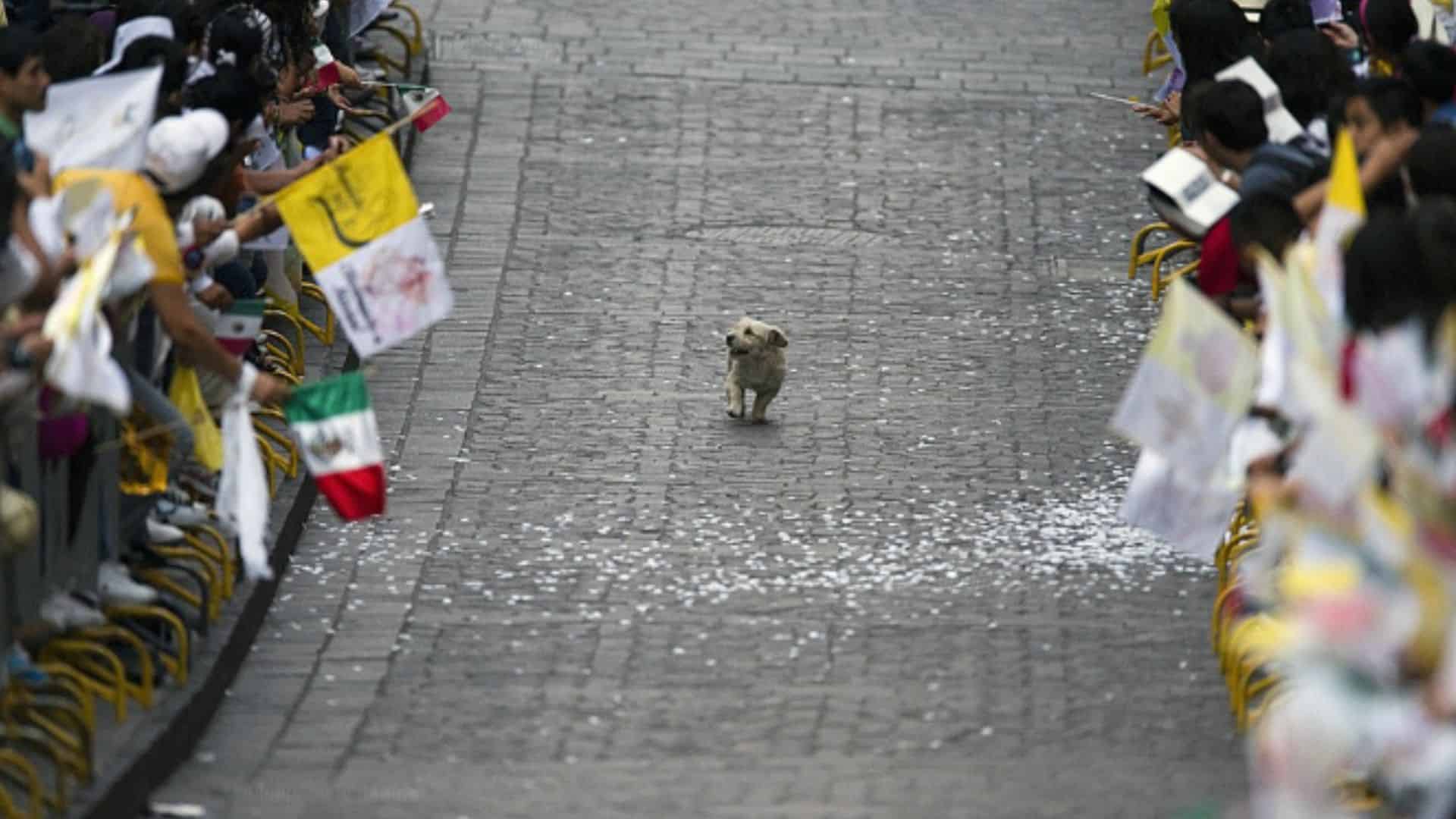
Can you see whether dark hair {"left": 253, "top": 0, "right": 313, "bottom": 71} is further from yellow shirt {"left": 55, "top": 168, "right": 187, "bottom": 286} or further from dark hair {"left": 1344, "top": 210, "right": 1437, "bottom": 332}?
dark hair {"left": 1344, "top": 210, "right": 1437, "bottom": 332}

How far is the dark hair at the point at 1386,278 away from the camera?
335 inches

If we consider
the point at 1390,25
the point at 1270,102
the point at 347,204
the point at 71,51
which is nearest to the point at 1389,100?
the point at 1270,102

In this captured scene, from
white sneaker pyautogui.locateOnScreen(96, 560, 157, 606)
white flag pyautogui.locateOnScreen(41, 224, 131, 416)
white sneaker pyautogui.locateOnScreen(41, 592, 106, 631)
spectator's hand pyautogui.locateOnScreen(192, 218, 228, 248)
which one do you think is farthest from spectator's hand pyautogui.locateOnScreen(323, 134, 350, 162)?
white flag pyautogui.locateOnScreen(41, 224, 131, 416)

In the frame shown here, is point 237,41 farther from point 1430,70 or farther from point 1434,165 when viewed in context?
point 1434,165

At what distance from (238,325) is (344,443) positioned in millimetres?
1156

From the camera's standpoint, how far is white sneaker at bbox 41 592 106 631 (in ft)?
34.9

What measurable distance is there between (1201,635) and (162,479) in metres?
3.91

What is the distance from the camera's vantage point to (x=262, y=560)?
36.0 feet

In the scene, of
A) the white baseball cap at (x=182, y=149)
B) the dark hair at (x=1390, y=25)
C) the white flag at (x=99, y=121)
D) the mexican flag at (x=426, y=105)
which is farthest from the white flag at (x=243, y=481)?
the dark hair at (x=1390, y=25)

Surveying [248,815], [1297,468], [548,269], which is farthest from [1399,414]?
[548,269]

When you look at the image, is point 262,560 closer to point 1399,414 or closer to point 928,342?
point 1399,414

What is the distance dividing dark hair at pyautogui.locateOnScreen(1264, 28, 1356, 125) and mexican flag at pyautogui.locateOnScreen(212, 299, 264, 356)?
3992mm

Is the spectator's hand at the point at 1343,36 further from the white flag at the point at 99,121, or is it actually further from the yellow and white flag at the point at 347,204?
the white flag at the point at 99,121

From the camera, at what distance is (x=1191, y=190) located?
484 inches
